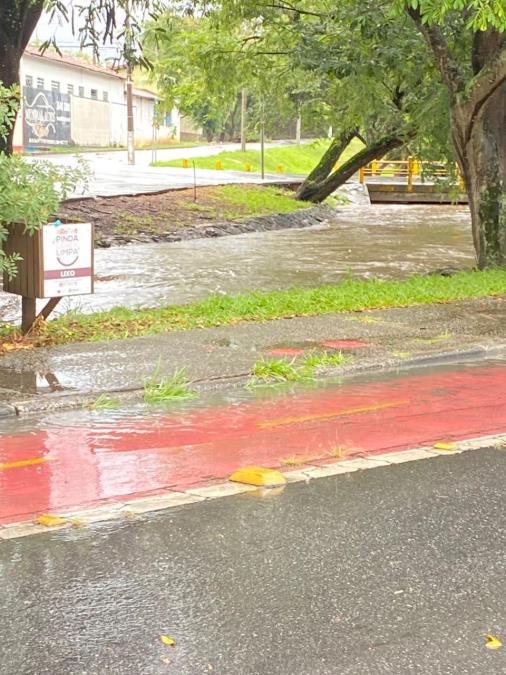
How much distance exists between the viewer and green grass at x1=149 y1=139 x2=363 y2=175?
49.6 m

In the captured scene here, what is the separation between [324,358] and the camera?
8.75 m

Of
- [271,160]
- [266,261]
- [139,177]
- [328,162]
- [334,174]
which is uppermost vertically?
[271,160]

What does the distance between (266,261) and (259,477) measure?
52.8 feet

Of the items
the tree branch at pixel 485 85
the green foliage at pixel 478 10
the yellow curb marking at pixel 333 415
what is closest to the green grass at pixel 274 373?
the yellow curb marking at pixel 333 415

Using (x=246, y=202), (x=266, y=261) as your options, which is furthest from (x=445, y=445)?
(x=246, y=202)

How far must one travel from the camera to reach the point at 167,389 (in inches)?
299

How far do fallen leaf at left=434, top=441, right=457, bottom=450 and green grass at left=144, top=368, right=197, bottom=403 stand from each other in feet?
7.04

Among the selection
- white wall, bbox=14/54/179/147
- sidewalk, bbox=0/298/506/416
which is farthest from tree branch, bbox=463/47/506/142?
white wall, bbox=14/54/179/147

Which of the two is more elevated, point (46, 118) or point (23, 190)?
point (46, 118)

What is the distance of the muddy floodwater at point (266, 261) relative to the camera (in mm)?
16250

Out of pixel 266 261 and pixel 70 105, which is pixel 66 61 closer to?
pixel 70 105

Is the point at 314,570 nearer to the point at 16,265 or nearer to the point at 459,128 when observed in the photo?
the point at 16,265

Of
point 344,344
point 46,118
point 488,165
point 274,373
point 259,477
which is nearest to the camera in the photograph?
point 259,477

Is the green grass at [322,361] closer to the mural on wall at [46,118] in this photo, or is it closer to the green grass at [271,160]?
the green grass at [271,160]
